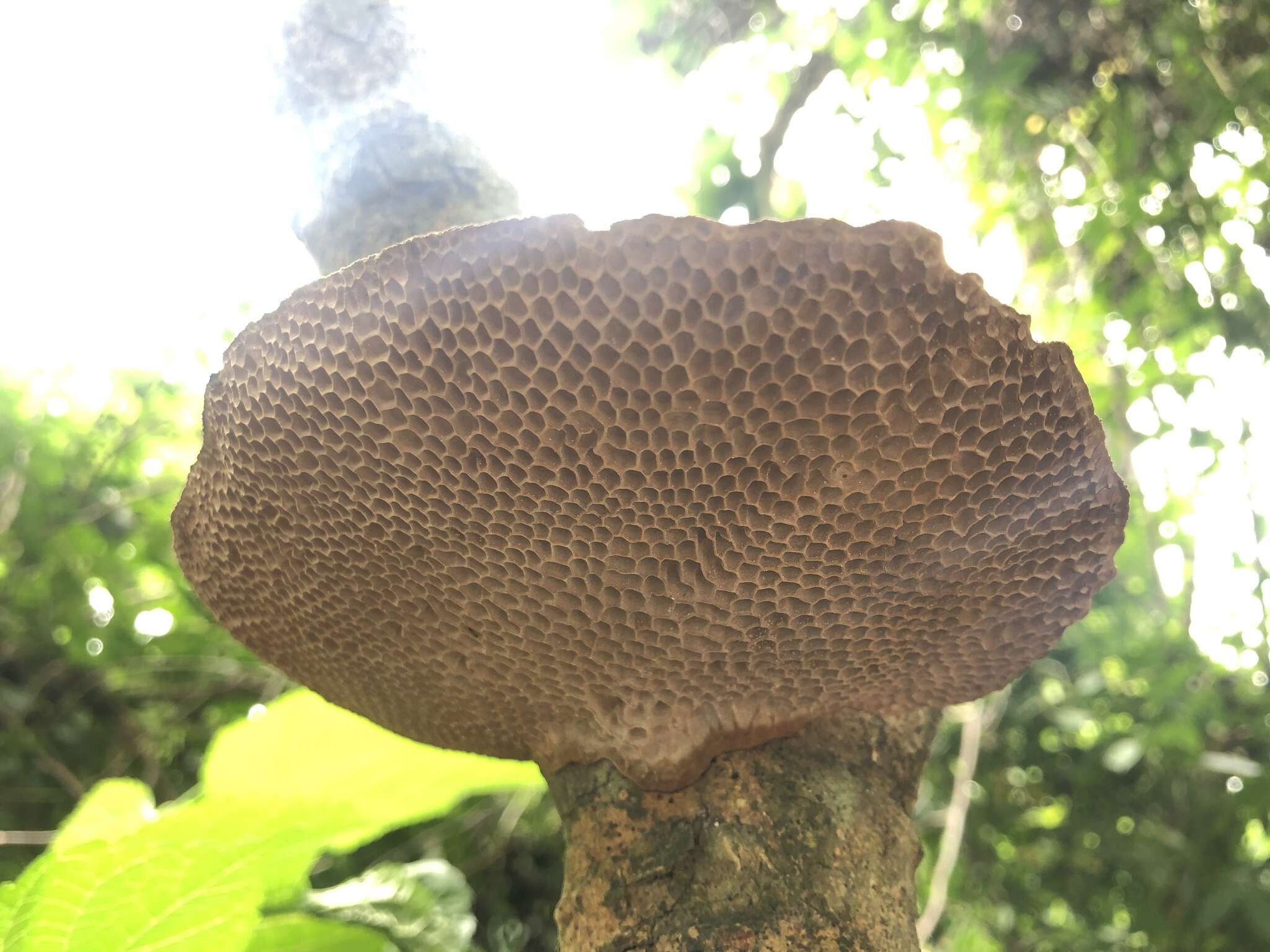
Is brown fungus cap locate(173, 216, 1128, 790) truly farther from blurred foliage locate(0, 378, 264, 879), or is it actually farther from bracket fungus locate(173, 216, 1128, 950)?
blurred foliage locate(0, 378, 264, 879)

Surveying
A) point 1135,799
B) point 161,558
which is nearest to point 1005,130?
point 1135,799

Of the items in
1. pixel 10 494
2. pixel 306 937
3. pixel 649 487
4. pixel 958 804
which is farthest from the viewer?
pixel 10 494

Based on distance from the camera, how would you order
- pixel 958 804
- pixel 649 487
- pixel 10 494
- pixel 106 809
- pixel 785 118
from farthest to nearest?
pixel 785 118, pixel 10 494, pixel 958 804, pixel 106 809, pixel 649 487

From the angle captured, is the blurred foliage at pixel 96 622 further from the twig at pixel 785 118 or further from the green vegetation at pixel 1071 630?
the twig at pixel 785 118

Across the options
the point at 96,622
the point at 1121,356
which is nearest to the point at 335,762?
the point at 96,622

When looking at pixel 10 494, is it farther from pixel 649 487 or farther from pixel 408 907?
pixel 649 487

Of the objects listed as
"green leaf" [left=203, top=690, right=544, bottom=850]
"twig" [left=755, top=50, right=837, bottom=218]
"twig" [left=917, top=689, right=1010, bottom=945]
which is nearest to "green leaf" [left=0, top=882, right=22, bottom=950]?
"green leaf" [left=203, top=690, right=544, bottom=850]
